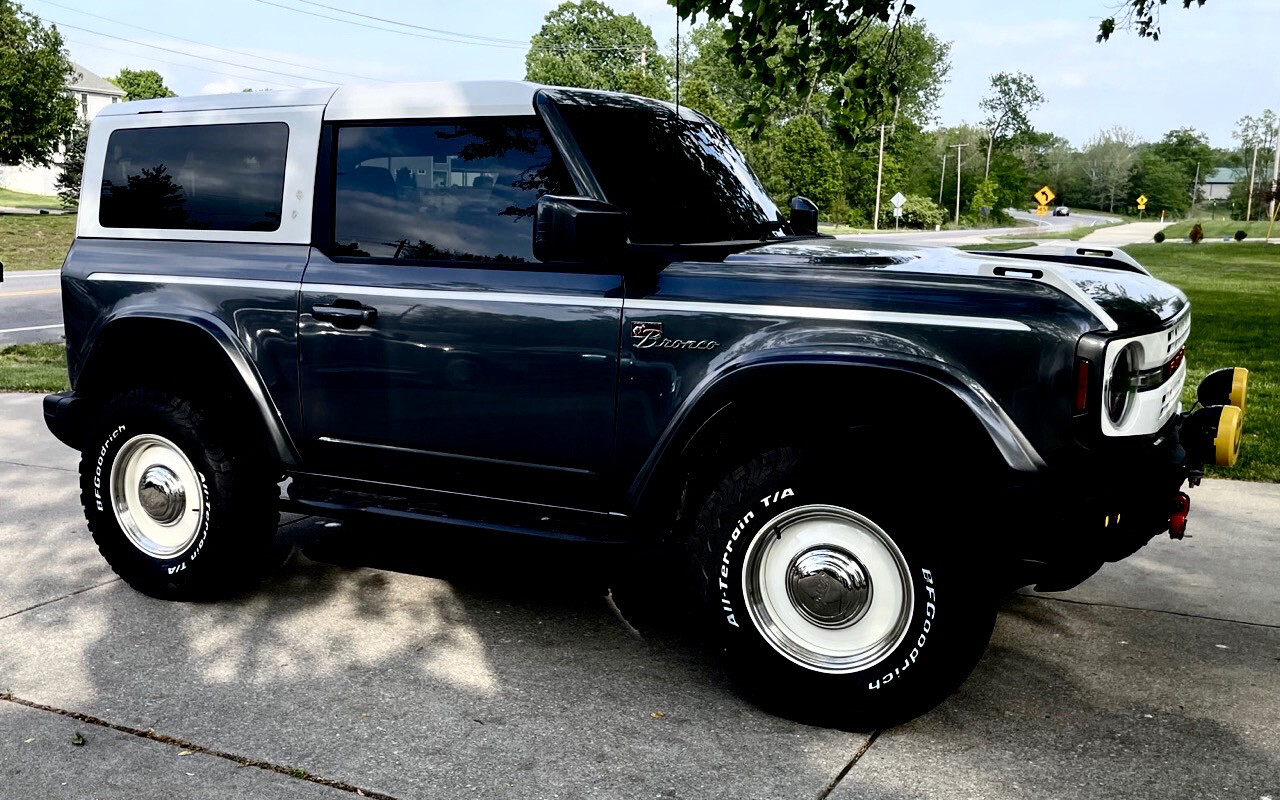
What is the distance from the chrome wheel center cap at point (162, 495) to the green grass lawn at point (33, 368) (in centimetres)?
511

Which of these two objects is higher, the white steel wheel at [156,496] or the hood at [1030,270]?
the hood at [1030,270]

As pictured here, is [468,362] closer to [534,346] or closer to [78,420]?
[534,346]

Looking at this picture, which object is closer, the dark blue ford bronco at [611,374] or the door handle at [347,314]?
the dark blue ford bronco at [611,374]

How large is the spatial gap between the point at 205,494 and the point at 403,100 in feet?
5.51

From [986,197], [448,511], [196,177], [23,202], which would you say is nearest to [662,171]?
[448,511]

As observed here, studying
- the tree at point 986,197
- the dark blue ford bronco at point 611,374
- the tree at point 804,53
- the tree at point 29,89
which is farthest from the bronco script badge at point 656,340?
the tree at point 986,197

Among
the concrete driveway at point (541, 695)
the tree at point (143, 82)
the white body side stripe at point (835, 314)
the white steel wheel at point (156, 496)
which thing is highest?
the tree at point (143, 82)

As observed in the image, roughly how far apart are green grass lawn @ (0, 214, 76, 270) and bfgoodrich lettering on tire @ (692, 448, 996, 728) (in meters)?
27.9

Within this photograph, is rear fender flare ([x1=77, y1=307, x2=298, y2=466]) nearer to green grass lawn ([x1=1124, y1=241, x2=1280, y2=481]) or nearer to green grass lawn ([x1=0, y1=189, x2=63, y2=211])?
green grass lawn ([x1=1124, y1=241, x2=1280, y2=481])

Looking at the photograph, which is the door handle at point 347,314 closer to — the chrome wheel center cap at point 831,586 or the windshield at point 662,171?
the windshield at point 662,171

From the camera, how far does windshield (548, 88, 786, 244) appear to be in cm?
410

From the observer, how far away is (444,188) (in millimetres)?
4199

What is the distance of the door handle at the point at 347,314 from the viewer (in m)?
4.19

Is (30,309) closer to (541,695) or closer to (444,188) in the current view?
(444,188)
